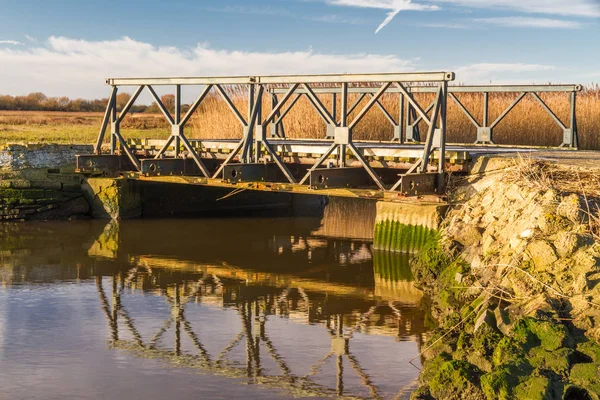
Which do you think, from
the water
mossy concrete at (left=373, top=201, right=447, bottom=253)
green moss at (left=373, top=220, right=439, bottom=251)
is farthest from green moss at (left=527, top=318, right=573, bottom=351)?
green moss at (left=373, top=220, right=439, bottom=251)

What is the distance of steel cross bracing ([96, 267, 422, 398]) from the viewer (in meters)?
8.86

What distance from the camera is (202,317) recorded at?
11305 mm

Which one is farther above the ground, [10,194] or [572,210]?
[572,210]

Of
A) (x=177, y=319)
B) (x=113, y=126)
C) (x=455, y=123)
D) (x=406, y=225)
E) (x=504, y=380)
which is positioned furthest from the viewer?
(x=455, y=123)

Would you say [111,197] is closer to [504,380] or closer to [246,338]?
[246,338]

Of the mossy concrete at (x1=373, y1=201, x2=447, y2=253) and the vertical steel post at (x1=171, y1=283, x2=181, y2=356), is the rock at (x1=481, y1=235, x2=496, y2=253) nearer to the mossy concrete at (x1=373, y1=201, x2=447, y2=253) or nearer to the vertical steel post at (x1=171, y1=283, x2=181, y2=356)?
the mossy concrete at (x1=373, y1=201, x2=447, y2=253)

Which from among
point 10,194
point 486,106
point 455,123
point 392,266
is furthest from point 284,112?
point 455,123

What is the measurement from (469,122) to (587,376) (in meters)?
17.9

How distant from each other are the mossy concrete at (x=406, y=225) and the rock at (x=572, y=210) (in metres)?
3.35

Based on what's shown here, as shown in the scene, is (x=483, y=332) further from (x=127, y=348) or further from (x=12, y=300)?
(x=12, y=300)

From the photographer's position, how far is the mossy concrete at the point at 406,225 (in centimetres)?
1438

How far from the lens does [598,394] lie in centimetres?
751

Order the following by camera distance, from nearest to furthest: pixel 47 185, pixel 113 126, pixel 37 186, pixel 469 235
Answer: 1. pixel 469 235
2. pixel 37 186
3. pixel 47 185
4. pixel 113 126

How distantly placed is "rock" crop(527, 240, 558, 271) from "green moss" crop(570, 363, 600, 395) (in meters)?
2.30
